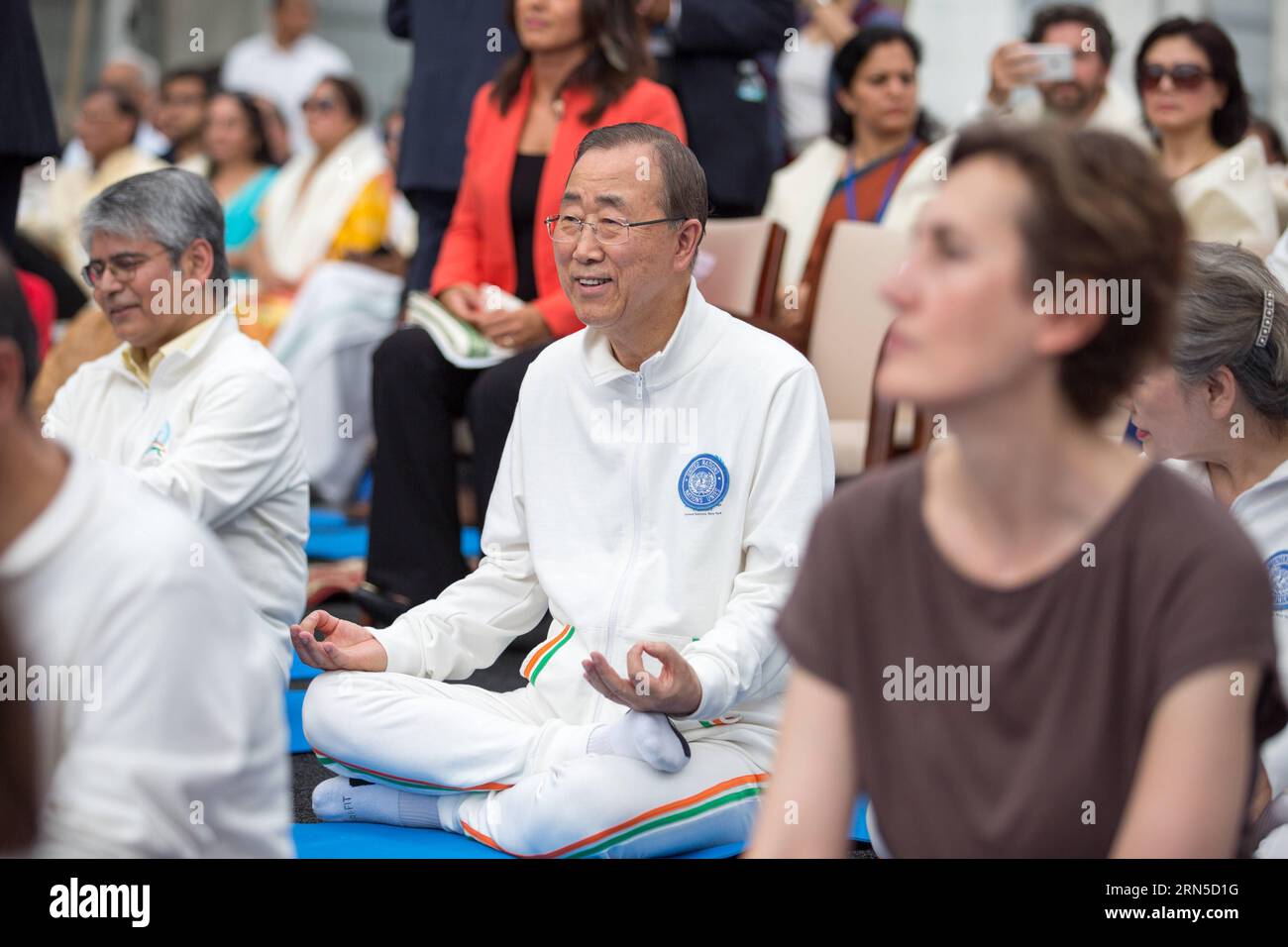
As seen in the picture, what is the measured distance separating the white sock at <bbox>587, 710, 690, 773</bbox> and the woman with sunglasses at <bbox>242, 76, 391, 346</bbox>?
155 inches

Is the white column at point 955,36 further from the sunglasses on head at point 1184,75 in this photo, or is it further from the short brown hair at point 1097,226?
the short brown hair at point 1097,226

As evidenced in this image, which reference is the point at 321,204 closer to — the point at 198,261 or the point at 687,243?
the point at 198,261

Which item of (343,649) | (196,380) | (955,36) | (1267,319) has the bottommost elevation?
(343,649)

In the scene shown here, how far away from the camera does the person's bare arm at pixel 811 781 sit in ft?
4.80

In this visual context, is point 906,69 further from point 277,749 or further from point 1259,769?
point 277,749

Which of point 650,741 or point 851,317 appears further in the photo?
point 851,317

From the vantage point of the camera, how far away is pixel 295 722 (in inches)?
135

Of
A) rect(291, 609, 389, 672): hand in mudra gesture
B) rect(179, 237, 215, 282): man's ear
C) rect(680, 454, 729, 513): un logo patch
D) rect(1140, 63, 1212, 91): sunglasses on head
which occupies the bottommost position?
rect(291, 609, 389, 672): hand in mudra gesture

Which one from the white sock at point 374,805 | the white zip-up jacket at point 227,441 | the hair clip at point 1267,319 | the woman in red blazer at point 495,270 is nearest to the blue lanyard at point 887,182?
the woman in red blazer at point 495,270

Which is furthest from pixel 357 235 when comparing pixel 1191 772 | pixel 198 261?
pixel 1191 772

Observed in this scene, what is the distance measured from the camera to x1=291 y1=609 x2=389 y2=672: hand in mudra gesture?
2.66m

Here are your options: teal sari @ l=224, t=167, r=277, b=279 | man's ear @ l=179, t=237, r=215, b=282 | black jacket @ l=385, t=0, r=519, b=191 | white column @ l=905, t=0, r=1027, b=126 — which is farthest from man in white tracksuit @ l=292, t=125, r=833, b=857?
white column @ l=905, t=0, r=1027, b=126

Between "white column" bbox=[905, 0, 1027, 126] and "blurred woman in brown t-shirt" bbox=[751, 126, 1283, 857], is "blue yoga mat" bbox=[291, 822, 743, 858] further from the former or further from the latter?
"white column" bbox=[905, 0, 1027, 126]

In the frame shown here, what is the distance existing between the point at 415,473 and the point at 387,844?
1644 mm
